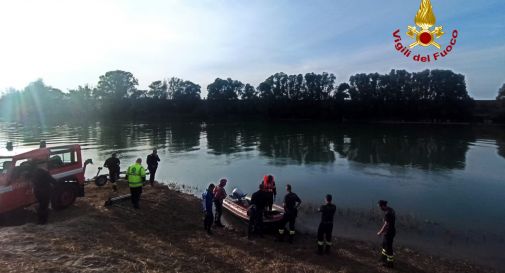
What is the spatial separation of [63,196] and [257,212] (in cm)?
713

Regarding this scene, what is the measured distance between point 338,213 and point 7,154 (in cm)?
1393

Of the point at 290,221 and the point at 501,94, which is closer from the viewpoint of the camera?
the point at 290,221

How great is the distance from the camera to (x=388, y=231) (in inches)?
421

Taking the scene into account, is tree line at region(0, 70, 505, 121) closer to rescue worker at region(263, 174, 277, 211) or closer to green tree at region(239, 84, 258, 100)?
green tree at region(239, 84, 258, 100)

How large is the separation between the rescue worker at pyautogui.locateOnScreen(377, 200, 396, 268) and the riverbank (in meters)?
Result: 0.34

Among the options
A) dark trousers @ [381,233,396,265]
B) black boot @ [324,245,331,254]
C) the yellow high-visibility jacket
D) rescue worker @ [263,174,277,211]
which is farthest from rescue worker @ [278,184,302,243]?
the yellow high-visibility jacket

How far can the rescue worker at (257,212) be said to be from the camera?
12.8 meters

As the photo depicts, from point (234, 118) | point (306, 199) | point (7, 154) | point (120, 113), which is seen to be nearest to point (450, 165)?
point (306, 199)

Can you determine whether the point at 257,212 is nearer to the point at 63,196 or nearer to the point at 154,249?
the point at 154,249

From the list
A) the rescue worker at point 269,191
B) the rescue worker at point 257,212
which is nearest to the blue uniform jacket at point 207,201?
the rescue worker at point 257,212

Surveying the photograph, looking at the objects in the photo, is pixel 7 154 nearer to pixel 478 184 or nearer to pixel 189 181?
pixel 189 181

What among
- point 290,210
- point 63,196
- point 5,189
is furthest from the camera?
point 63,196

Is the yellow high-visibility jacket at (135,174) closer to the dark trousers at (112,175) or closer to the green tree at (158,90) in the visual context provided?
the dark trousers at (112,175)

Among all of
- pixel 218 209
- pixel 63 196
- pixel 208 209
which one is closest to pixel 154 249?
pixel 208 209
